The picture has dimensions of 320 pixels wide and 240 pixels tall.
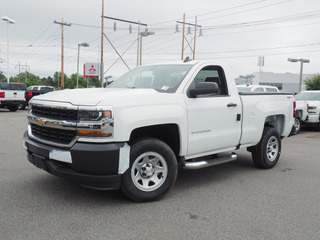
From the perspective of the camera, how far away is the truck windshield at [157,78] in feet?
15.7

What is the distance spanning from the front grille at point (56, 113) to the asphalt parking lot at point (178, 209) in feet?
3.59

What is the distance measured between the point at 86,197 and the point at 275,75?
9467 cm

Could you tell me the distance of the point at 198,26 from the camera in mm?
37000

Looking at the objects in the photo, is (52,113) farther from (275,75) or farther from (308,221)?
(275,75)

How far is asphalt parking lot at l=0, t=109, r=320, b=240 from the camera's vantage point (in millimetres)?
3410

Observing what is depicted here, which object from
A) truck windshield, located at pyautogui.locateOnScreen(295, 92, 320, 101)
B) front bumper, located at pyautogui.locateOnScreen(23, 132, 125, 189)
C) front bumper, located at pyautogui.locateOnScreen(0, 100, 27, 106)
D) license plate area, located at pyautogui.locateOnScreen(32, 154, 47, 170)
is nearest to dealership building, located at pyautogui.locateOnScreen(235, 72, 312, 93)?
front bumper, located at pyautogui.locateOnScreen(0, 100, 27, 106)

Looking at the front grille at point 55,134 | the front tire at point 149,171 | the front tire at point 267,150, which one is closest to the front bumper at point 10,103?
the front grille at point 55,134

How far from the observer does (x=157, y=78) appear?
5043 millimetres

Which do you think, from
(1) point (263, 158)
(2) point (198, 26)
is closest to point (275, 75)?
(2) point (198, 26)

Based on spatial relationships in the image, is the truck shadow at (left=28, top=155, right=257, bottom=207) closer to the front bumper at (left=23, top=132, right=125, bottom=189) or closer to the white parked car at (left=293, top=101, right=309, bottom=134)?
the front bumper at (left=23, top=132, right=125, bottom=189)

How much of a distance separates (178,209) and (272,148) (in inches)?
123

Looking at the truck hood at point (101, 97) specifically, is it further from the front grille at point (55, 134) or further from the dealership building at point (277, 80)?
the dealership building at point (277, 80)

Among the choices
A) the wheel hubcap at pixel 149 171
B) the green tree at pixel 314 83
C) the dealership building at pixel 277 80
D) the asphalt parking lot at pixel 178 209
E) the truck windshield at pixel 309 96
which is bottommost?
the asphalt parking lot at pixel 178 209

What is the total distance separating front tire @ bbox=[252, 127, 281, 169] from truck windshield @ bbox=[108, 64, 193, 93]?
7.31 ft
